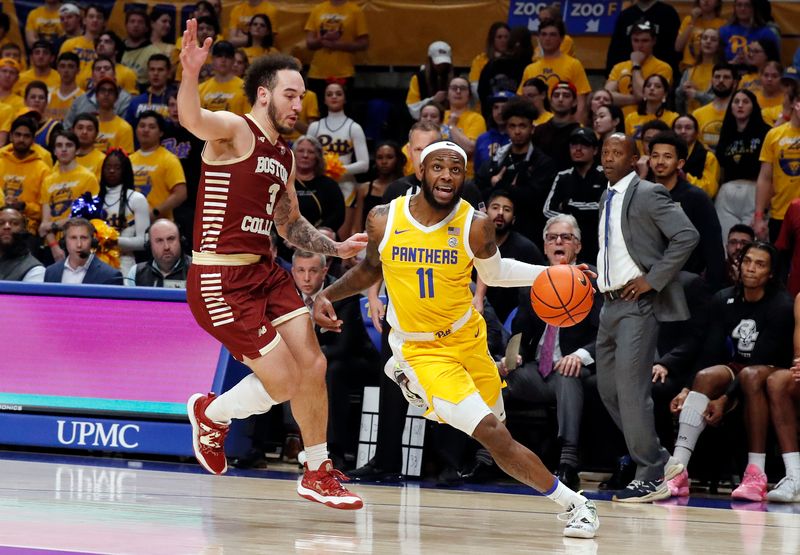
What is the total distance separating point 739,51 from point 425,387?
25.2ft

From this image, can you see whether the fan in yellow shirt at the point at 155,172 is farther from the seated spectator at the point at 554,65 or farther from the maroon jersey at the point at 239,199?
the maroon jersey at the point at 239,199

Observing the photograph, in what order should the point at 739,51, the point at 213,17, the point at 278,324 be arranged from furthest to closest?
the point at 213,17 < the point at 739,51 < the point at 278,324

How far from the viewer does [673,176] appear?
9047mm

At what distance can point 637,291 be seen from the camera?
314 inches

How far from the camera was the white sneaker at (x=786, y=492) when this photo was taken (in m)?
8.16

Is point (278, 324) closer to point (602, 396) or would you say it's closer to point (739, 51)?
point (602, 396)

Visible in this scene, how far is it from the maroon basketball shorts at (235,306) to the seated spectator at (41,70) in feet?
29.9

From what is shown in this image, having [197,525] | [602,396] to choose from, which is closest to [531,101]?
[602,396]

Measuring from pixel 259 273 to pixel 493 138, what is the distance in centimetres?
549

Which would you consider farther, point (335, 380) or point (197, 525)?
point (335, 380)

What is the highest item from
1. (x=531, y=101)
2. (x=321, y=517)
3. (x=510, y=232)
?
(x=531, y=101)

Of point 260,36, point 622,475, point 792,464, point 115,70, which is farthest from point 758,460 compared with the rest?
point 115,70

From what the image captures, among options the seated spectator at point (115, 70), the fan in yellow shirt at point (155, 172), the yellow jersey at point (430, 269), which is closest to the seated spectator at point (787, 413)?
the yellow jersey at point (430, 269)

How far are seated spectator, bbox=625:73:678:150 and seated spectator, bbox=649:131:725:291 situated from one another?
256cm
